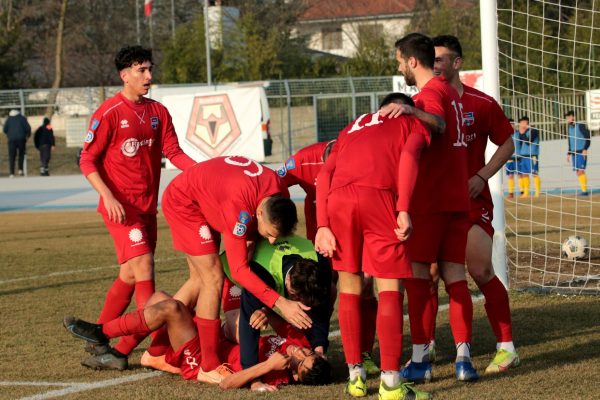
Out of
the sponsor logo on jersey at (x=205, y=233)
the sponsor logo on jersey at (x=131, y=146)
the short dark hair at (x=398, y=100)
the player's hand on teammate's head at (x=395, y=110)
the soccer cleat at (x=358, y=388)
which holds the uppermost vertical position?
the short dark hair at (x=398, y=100)

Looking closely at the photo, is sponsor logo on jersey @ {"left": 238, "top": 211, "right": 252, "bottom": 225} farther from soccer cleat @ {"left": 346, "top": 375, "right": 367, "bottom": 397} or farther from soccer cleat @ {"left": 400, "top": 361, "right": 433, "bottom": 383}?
soccer cleat @ {"left": 400, "top": 361, "right": 433, "bottom": 383}

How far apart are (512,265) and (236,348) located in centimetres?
516

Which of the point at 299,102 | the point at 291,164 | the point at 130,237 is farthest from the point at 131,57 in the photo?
the point at 299,102

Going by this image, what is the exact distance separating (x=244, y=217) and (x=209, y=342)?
2.84ft

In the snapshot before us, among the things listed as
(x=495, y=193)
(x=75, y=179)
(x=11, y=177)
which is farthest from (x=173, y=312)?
(x=11, y=177)

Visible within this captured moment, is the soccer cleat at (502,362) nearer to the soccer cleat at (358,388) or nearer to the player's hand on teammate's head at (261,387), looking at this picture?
the soccer cleat at (358,388)

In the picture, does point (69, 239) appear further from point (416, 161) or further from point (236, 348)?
point (416, 161)

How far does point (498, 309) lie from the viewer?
6.83 m

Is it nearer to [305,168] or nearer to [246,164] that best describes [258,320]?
[246,164]

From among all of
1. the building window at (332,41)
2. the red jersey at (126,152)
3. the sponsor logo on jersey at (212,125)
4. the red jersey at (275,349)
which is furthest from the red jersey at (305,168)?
the building window at (332,41)

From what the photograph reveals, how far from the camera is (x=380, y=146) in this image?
19.3ft

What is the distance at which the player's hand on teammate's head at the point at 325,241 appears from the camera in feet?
19.5

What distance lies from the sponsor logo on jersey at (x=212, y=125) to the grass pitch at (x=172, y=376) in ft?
50.6

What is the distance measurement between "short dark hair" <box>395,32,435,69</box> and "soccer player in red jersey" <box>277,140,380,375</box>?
1.04 metres
